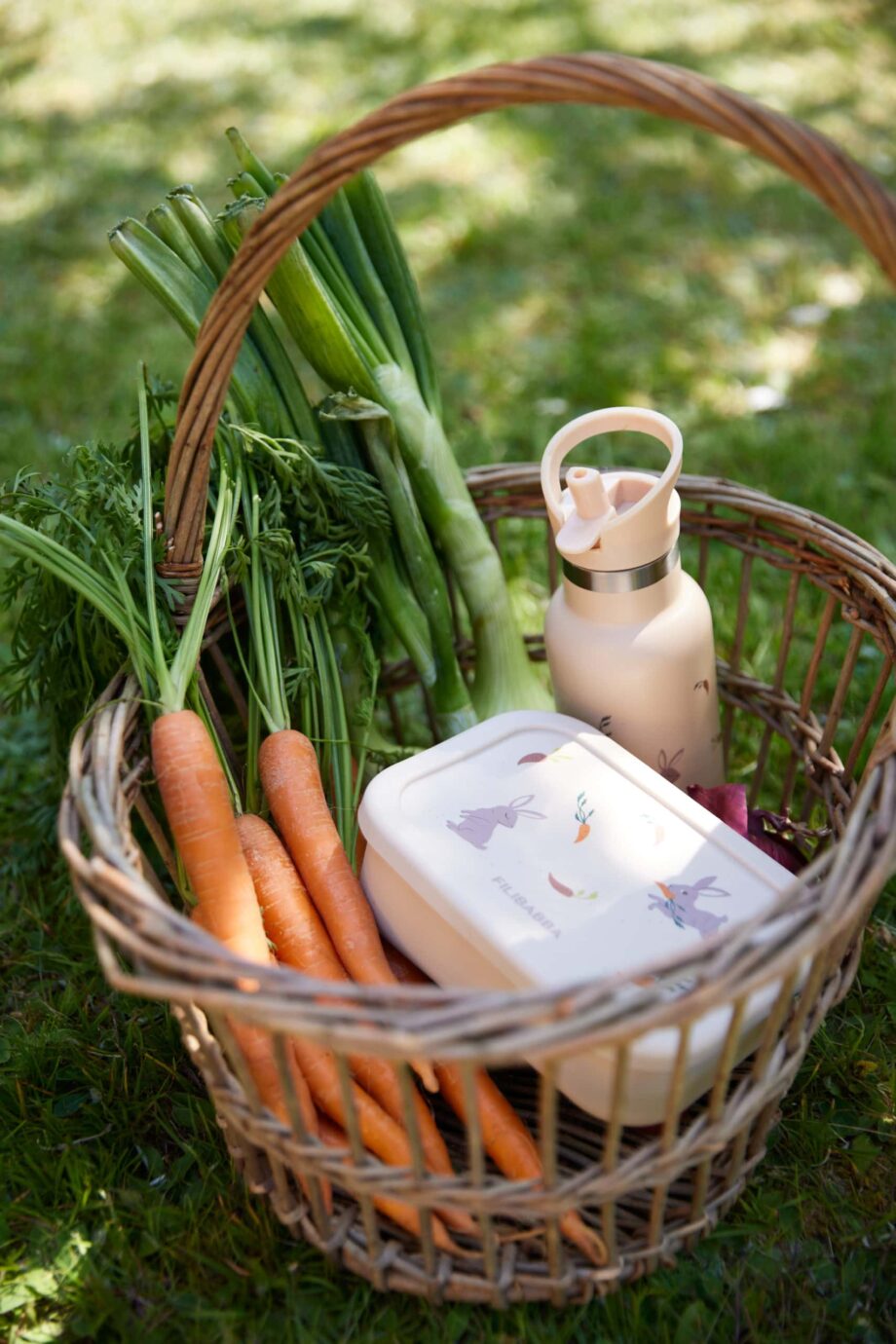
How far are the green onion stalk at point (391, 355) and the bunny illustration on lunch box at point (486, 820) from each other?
34 centimetres

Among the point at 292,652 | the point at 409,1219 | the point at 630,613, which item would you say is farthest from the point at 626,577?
the point at 409,1219

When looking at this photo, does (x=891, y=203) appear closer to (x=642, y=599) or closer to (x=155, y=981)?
(x=642, y=599)

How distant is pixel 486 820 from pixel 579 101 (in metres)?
0.67

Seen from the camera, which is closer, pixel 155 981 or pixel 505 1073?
pixel 155 981

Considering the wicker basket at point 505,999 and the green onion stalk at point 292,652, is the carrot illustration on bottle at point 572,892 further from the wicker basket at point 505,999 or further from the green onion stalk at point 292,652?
the green onion stalk at point 292,652

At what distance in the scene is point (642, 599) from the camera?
4.17 feet

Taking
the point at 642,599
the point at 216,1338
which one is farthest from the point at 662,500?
the point at 216,1338

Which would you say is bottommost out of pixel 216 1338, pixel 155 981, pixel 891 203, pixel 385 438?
pixel 216 1338

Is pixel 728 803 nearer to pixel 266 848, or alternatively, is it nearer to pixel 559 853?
pixel 559 853

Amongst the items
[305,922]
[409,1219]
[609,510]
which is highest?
→ [609,510]

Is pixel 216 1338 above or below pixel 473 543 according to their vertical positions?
below

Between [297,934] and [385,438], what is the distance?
1.99ft

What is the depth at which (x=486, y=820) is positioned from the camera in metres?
1.20

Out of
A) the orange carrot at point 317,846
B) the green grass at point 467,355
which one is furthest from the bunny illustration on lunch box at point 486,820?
the green grass at point 467,355
